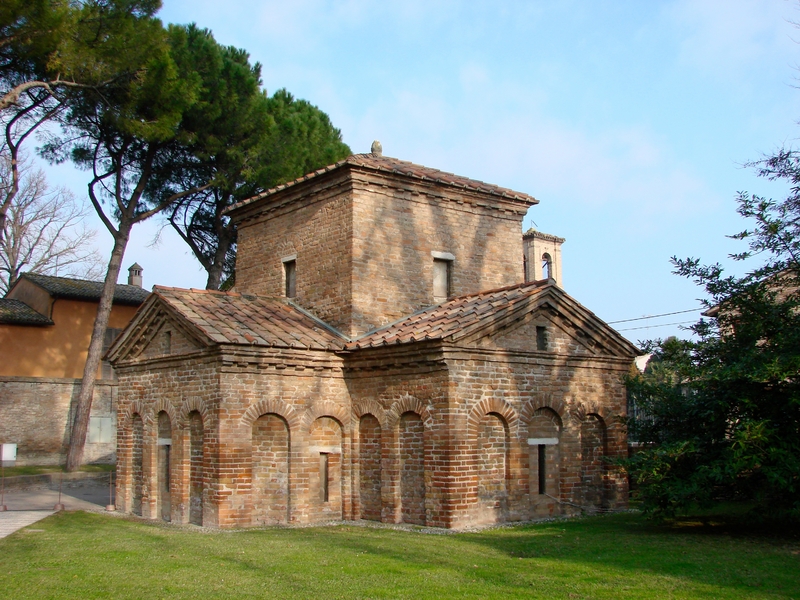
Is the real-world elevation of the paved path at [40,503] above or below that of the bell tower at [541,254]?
below

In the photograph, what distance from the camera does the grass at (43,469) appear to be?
2227cm

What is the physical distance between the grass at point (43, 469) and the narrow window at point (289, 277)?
10.7 metres

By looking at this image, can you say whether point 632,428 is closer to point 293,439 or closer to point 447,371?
point 447,371

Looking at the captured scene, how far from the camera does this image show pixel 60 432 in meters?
25.6

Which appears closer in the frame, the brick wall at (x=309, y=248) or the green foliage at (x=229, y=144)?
the brick wall at (x=309, y=248)

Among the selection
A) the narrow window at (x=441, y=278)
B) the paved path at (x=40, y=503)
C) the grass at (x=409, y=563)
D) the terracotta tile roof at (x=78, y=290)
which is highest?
the terracotta tile roof at (x=78, y=290)

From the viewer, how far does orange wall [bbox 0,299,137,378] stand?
26.1 meters

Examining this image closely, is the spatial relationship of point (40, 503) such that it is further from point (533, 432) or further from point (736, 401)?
point (736, 401)

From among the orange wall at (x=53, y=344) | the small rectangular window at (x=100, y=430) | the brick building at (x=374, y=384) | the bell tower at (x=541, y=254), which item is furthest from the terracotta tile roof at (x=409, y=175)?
the bell tower at (x=541, y=254)

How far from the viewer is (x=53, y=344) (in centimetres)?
2720

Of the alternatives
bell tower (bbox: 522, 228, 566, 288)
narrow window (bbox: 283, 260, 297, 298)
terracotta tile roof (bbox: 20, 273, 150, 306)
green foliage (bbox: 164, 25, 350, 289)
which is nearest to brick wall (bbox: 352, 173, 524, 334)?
narrow window (bbox: 283, 260, 297, 298)

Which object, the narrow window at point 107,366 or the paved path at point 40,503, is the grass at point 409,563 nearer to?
the paved path at point 40,503

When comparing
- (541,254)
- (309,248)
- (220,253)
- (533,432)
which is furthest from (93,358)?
(541,254)

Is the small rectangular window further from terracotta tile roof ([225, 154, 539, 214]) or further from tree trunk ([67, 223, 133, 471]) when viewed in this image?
terracotta tile roof ([225, 154, 539, 214])
